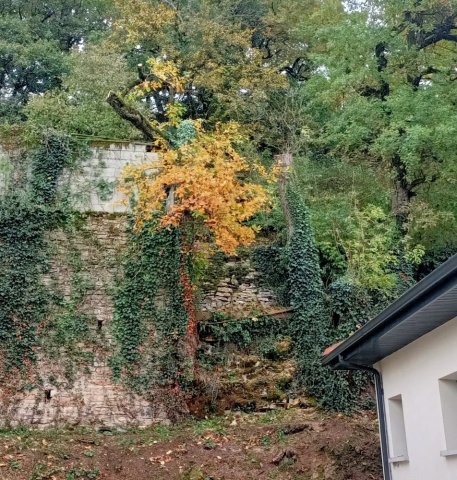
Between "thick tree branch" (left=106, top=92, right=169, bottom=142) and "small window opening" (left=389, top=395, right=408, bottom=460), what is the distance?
27.2 feet

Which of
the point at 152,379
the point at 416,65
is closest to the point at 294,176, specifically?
the point at 416,65

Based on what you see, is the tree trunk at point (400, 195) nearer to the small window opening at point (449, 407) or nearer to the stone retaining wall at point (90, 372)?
the stone retaining wall at point (90, 372)

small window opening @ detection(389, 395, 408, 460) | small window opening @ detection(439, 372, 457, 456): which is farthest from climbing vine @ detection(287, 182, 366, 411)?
small window opening @ detection(439, 372, 457, 456)

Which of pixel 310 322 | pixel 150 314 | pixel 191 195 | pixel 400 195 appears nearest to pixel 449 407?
A: pixel 310 322

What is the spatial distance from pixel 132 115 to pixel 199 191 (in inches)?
105

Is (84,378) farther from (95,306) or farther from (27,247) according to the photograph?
(27,247)

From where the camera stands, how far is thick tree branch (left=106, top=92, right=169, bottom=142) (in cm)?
1339

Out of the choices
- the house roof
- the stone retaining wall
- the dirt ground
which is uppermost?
the stone retaining wall

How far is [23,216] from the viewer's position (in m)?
12.9

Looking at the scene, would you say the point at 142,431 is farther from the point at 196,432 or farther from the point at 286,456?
the point at 286,456

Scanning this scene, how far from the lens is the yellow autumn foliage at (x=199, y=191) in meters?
12.7

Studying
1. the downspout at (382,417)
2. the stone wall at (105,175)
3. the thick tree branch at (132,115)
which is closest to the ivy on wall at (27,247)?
the stone wall at (105,175)

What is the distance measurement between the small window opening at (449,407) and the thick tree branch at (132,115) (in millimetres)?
9226

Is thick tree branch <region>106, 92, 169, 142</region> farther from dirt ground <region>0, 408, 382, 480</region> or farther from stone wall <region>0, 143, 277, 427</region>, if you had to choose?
dirt ground <region>0, 408, 382, 480</region>
